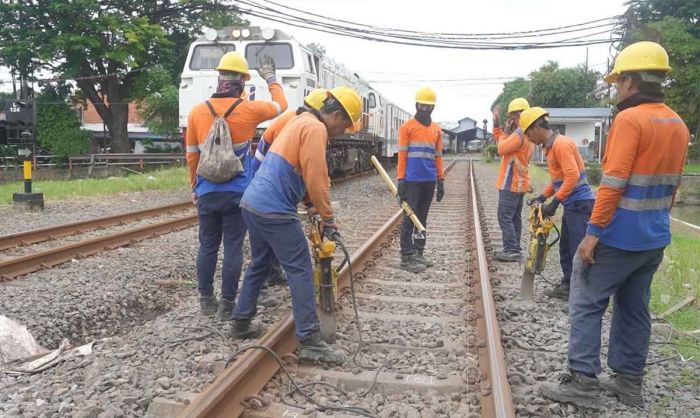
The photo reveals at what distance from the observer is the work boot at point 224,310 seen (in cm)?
482

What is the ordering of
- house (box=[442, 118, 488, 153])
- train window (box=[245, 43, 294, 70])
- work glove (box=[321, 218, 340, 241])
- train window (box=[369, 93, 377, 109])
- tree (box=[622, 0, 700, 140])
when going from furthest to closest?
house (box=[442, 118, 488, 153]) → tree (box=[622, 0, 700, 140]) → train window (box=[369, 93, 377, 109]) → train window (box=[245, 43, 294, 70]) → work glove (box=[321, 218, 340, 241])

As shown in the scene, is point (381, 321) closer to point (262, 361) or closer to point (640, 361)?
point (262, 361)

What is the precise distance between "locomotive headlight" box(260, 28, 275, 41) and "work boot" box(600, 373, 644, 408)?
10.9m

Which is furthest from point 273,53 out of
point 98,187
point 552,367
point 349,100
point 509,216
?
point 552,367

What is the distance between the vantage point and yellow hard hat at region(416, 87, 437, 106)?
668cm

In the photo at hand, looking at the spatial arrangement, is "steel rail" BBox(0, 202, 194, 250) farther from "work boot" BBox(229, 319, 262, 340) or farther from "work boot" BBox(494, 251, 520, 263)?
"work boot" BBox(494, 251, 520, 263)

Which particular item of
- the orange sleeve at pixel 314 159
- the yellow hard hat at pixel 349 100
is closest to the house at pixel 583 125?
the yellow hard hat at pixel 349 100

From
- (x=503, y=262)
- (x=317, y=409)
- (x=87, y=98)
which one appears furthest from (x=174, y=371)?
(x=87, y=98)

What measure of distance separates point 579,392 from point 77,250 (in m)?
6.10

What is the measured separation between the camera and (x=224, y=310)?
4.84 metres

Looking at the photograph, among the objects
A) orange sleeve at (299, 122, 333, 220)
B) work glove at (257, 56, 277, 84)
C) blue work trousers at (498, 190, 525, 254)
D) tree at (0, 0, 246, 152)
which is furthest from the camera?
tree at (0, 0, 246, 152)

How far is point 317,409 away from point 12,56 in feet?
97.5

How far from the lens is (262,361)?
381 cm

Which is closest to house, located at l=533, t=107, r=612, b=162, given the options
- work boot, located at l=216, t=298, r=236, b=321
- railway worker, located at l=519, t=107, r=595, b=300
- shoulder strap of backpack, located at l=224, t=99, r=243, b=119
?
railway worker, located at l=519, t=107, r=595, b=300
